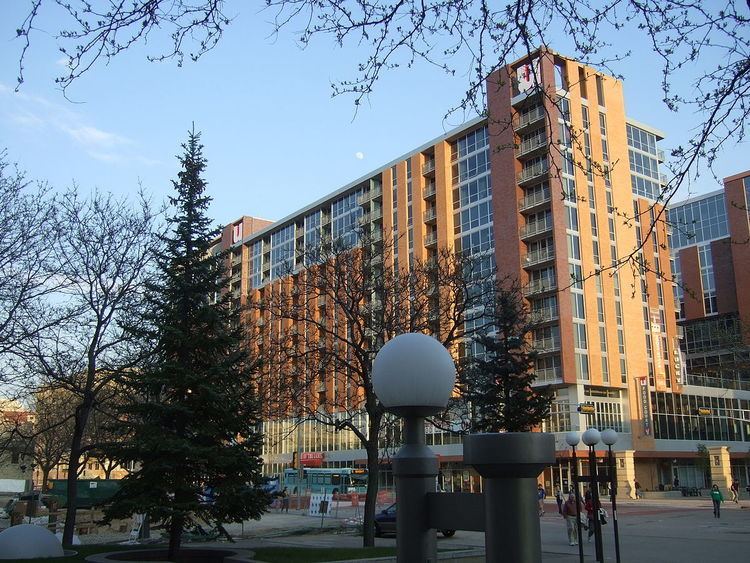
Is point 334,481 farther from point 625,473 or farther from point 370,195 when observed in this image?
point 370,195

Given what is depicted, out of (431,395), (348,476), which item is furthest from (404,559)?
(348,476)

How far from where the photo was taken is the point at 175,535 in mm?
14547

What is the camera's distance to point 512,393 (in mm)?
26641

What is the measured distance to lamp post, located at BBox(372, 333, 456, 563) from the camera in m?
2.92

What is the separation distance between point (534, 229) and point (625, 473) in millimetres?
19445

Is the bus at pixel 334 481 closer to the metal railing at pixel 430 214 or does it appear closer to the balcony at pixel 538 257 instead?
the balcony at pixel 538 257

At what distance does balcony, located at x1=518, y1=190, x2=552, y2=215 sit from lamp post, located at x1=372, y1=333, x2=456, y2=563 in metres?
52.4

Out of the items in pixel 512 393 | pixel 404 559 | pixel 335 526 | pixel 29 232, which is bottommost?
pixel 335 526

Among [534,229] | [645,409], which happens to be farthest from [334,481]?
[534,229]

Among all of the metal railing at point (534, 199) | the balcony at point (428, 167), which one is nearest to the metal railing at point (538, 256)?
the metal railing at point (534, 199)

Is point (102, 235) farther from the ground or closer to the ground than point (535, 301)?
closer to the ground

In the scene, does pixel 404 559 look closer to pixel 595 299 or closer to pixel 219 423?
pixel 219 423

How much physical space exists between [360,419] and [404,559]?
6317cm

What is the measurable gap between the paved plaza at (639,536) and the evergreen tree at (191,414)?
5302mm
